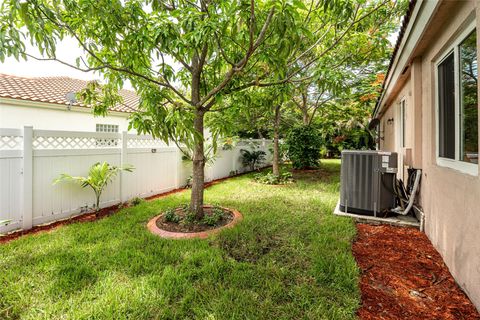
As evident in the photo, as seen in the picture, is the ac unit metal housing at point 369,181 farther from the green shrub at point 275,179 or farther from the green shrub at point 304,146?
the green shrub at point 304,146

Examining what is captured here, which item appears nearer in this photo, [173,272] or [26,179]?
[173,272]

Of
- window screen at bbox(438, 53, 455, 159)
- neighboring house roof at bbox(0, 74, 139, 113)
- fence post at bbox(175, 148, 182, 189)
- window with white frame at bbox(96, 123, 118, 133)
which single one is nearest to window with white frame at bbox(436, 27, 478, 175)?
window screen at bbox(438, 53, 455, 159)

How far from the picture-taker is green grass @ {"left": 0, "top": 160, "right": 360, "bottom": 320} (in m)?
1.91

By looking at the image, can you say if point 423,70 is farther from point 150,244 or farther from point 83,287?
point 83,287

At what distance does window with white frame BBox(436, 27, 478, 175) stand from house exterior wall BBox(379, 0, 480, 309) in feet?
0.32

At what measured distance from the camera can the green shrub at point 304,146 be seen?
10039 millimetres

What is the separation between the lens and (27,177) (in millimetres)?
3594

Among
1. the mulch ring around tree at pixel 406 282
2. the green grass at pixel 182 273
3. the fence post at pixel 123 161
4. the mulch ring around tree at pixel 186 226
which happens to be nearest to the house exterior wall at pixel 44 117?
the fence post at pixel 123 161

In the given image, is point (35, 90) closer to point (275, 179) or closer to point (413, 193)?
point (275, 179)

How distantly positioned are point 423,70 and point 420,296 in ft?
A: 10.1

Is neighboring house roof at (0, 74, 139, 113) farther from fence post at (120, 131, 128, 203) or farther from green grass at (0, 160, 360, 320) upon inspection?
green grass at (0, 160, 360, 320)

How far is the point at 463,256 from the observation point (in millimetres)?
2148

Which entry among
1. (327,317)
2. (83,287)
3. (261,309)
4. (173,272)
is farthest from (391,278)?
(83,287)

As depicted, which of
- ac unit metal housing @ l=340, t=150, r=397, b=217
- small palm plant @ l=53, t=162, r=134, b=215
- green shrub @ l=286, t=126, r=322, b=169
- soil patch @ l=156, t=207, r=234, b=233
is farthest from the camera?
green shrub @ l=286, t=126, r=322, b=169
